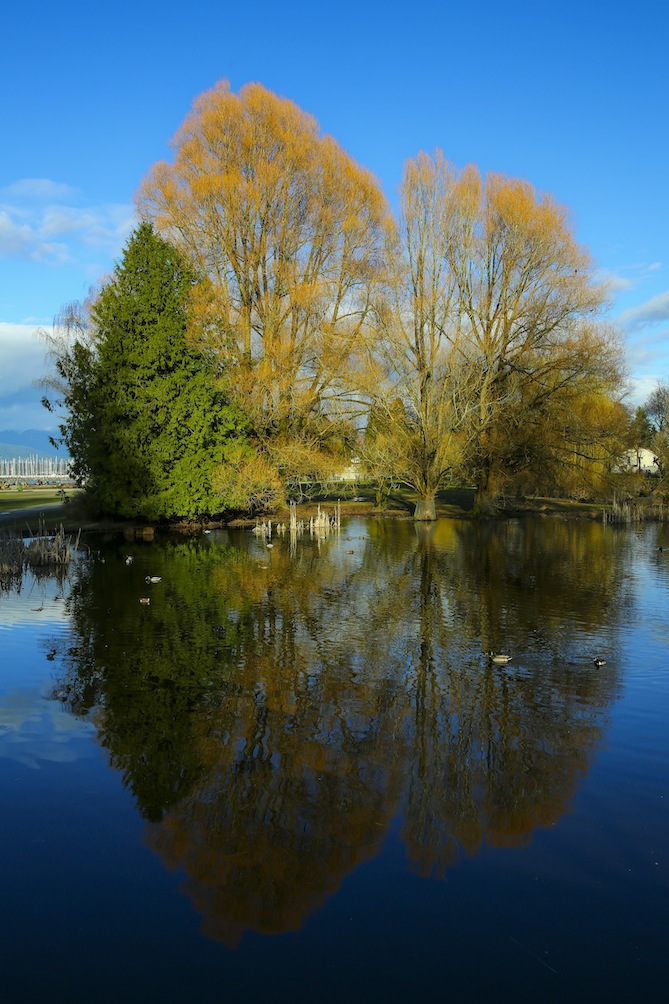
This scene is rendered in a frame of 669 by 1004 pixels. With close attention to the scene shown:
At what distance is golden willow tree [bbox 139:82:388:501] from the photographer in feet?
104

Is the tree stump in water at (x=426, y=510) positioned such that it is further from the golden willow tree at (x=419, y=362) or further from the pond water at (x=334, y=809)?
the pond water at (x=334, y=809)

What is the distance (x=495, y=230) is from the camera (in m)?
36.4

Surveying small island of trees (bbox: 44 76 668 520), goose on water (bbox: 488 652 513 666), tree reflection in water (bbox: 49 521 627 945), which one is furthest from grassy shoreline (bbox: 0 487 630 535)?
goose on water (bbox: 488 652 513 666)

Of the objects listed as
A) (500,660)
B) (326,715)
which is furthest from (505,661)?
(326,715)

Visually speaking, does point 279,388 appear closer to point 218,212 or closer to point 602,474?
point 218,212

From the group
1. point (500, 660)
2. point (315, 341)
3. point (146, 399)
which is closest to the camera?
point (500, 660)

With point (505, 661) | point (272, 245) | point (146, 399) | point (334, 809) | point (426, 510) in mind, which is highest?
point (272, 245)

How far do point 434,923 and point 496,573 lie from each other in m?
14.3

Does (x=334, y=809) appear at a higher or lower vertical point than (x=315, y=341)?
lower

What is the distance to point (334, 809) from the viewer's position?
5.78m

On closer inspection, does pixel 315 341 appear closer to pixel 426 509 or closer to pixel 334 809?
pixel 426 509

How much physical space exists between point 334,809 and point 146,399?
2494 cm

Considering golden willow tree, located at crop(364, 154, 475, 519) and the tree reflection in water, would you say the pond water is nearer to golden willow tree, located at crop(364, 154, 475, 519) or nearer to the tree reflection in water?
the tree reflection in water

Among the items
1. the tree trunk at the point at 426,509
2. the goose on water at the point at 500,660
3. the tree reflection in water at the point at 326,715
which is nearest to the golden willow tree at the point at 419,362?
the tree trunk at the point at 426,509
